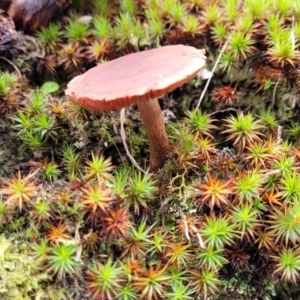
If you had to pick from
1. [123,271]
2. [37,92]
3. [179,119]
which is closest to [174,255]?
[123,271]

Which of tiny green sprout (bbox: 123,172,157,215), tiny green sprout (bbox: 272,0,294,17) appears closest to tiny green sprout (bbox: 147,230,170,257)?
tiny green sprout (bbox: 123,172,157,215)

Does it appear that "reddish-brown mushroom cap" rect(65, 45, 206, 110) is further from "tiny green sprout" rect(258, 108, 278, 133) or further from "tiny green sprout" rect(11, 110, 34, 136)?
"tiny green sprout" rect(258, 108, 278, 133)

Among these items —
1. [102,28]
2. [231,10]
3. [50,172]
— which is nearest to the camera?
[50,172]

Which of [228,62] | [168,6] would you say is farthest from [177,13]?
[228,62]

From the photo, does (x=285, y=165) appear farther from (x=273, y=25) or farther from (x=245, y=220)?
(x=273, y=25)

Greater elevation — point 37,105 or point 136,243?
point 37,105

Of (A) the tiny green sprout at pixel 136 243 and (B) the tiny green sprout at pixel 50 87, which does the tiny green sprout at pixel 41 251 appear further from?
(B) the tiny green sprout at pixel 50 87

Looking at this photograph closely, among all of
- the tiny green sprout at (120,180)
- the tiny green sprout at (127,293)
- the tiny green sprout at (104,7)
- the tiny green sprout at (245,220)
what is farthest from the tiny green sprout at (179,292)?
the tiny green sprout at (104,7)
